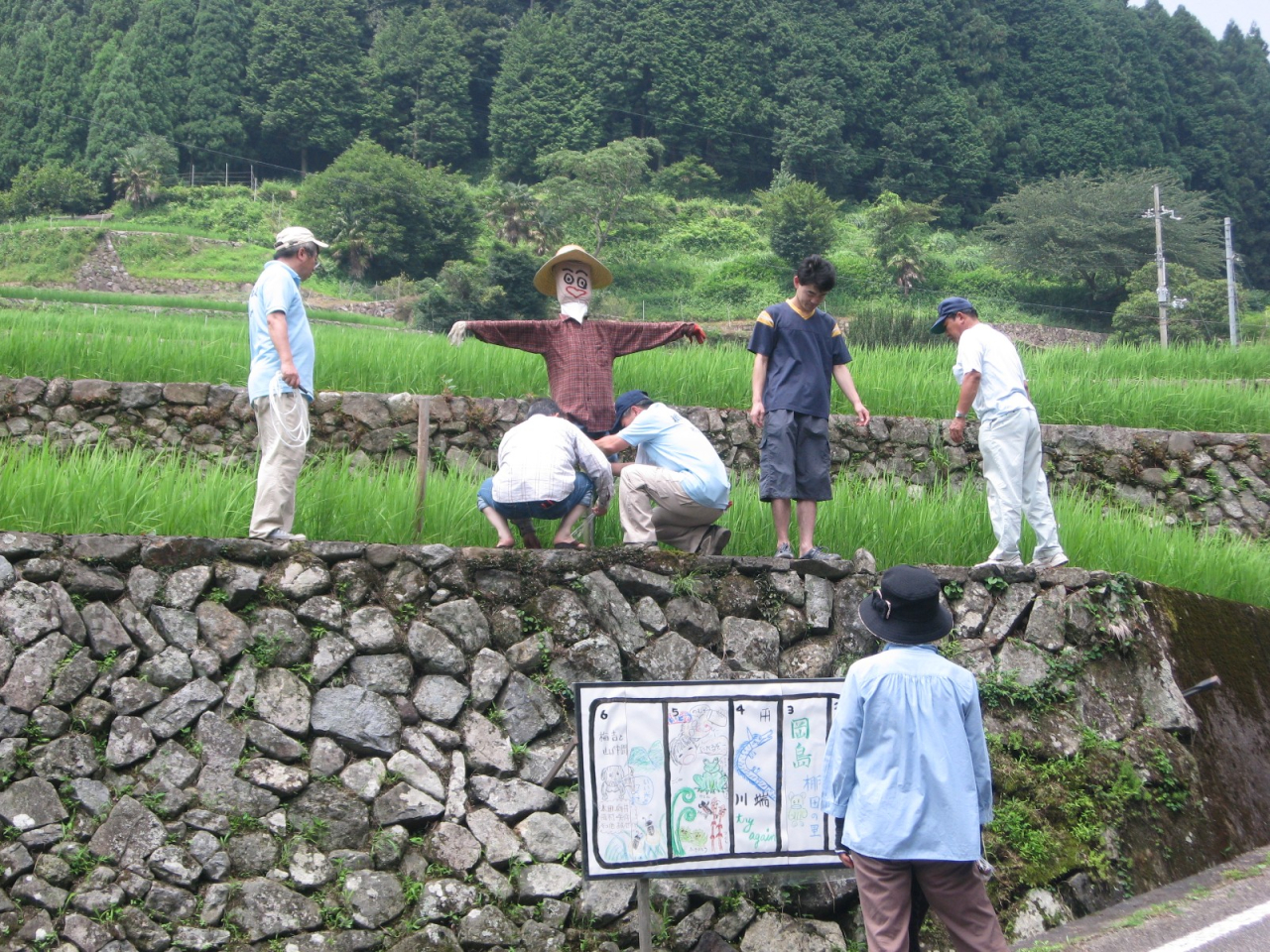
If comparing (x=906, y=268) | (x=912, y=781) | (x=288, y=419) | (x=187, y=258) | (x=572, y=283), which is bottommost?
(x=912, y=781)

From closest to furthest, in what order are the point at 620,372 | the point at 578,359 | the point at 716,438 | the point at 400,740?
the point at 400,740, the point at 578,359, the point at 716,438, the point at 620,372

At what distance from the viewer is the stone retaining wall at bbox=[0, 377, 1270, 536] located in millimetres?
7719

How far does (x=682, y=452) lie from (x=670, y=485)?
6.8 inches

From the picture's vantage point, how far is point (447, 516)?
5.80m

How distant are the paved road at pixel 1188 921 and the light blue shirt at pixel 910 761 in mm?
1460

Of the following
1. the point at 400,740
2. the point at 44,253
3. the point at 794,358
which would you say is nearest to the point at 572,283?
the point at 794,358

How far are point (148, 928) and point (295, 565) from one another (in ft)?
4.96

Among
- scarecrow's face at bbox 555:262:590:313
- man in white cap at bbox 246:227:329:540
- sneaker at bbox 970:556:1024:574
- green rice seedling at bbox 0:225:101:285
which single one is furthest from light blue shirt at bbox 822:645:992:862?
green rice seedling at bbox 0:225:101:285

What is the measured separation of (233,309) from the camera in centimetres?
2589

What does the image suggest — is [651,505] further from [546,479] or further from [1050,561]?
[1050,561]

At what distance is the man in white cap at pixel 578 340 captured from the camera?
20.8 feet

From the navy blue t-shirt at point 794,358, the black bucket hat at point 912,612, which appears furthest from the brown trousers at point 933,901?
the navy blue t-shirt at point 794,358

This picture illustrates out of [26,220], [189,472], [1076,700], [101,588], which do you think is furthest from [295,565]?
[26,220]

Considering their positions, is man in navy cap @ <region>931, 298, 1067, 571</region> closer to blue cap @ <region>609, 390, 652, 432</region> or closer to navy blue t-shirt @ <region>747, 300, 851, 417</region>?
navy blue t-shirt @ <region>747, 300, 851, 417</region>
